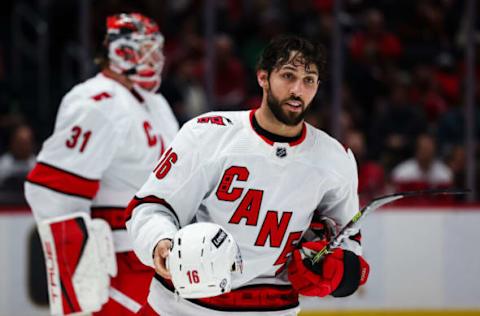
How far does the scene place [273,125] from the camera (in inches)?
92.7

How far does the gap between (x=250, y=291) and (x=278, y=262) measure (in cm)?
10

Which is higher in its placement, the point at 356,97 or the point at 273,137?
the point at 356,97

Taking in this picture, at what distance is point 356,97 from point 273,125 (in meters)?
3.34

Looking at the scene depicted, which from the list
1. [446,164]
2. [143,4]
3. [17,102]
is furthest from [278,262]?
[143,4]

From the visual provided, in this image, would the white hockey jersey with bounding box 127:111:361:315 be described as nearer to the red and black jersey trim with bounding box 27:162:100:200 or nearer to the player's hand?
the player's hand

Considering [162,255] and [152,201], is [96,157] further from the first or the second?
[162,255]

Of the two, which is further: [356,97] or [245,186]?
[356,97]

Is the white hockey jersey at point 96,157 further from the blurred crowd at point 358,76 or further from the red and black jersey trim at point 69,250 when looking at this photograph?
the blurred crowd at point 358,76

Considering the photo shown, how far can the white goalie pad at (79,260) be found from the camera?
9.89 feet

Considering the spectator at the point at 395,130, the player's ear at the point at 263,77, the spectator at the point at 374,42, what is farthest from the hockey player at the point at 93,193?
the spectator at the point at 374,42

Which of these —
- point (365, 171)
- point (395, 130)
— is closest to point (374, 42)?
point (395, 130)

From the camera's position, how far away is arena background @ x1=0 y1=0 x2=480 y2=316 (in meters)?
4.93

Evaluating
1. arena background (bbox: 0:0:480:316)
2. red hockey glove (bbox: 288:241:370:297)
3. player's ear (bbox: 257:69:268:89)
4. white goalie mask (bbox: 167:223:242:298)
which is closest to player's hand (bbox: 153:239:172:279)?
white goalie mask (bbox: 167:223:242:298)

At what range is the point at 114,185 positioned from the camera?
10.2ft
